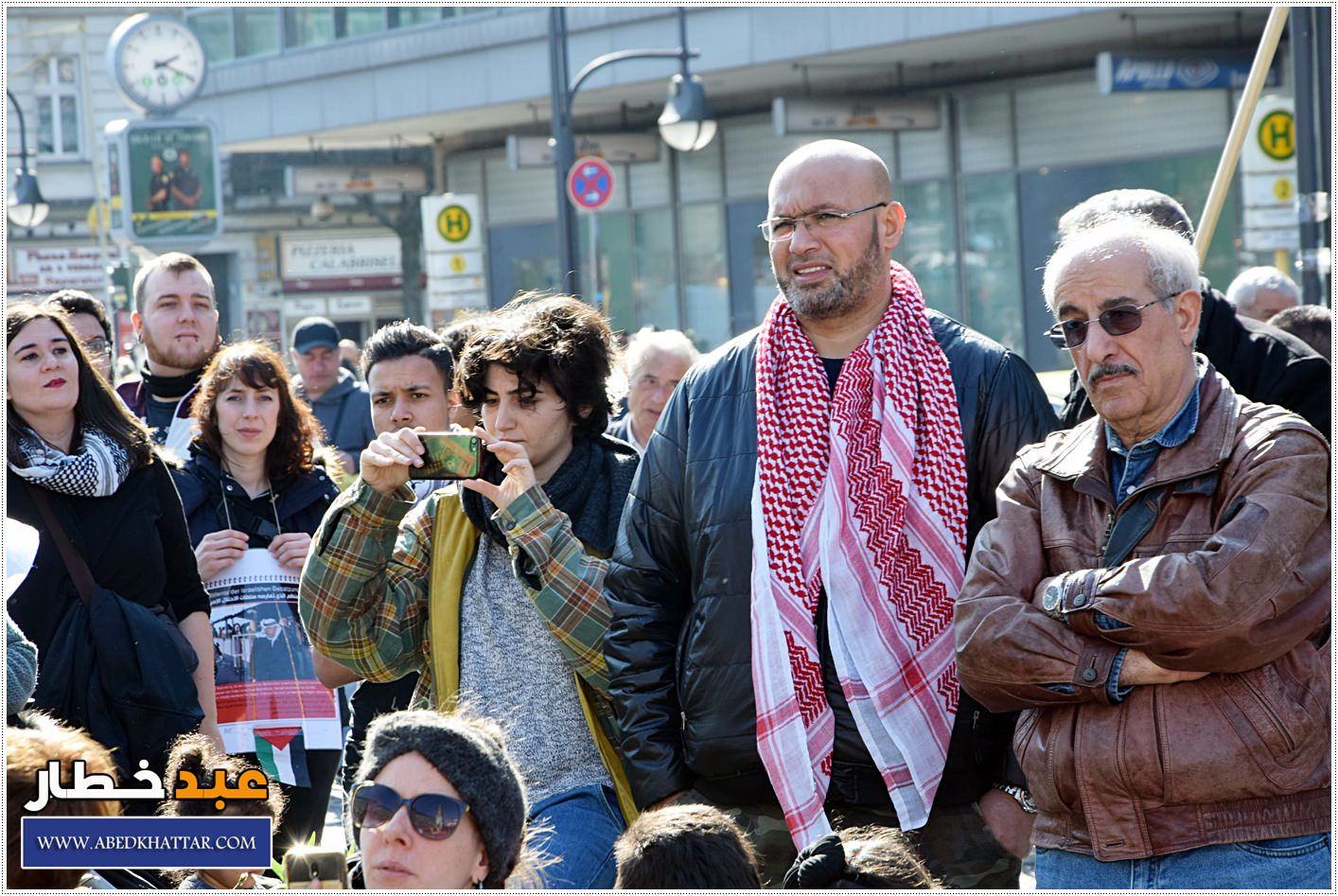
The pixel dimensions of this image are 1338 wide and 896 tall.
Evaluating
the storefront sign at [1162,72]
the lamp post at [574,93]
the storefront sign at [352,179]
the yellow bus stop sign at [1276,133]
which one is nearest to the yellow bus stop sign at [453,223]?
the lamp post at [574,93]

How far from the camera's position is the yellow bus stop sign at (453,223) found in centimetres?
2067

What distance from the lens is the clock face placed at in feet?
65.0

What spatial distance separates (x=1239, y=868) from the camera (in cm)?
305

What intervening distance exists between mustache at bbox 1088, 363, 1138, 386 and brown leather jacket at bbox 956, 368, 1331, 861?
0.16 metres

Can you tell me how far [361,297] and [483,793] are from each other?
30.1m

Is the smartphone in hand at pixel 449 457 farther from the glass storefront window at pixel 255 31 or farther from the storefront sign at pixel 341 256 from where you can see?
the glass storefront window at pixel 255 31

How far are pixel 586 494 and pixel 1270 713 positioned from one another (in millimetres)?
1827

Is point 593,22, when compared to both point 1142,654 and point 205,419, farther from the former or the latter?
point 1142,654

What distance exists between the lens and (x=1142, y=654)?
3096 millimetres

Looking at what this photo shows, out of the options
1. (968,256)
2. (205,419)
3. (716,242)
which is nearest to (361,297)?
(716,242)

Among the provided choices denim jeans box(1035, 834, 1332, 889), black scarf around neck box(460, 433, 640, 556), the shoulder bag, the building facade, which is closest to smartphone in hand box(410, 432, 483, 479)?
black scarf around neck box(460, 433, 640, 556)

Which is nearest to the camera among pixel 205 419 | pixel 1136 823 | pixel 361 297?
pixel 1136 823

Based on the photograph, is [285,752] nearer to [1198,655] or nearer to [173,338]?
[173,338]

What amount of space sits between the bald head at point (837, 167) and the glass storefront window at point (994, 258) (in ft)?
66.6
